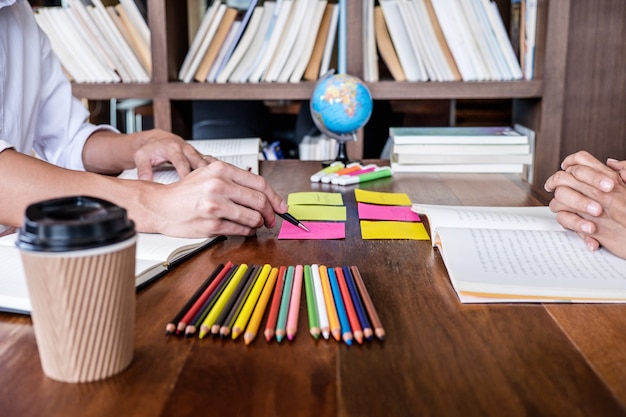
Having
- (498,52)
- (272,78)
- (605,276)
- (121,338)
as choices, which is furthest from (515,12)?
(121,338)

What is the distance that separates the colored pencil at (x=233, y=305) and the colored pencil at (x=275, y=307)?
30 mm

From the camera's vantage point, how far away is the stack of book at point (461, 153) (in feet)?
5.66

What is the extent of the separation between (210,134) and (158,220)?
2153 mm

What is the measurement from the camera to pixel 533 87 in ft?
6.72

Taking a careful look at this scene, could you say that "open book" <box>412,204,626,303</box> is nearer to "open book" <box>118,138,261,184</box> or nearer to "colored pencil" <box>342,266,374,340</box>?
"colored pencil" <box>342,266,374,340</box>

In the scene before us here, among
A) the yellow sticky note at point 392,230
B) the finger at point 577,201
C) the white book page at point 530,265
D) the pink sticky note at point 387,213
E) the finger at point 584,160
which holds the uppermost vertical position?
the finger at point 584,160

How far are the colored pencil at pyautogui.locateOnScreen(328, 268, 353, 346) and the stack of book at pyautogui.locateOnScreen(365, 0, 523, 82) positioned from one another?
4.68 feet

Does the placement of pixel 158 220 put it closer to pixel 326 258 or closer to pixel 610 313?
pixel 326 258

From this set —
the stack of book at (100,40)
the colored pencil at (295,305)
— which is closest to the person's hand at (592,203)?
the colored pencil at (295,305)

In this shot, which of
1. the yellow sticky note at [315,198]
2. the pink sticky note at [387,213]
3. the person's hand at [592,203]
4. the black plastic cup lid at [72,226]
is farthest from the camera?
the yellow sticky note at [315,198]

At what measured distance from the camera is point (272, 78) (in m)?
2.15

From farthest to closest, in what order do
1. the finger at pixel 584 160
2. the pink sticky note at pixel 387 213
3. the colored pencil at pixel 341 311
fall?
1. the pink sticky note at pixel 387 213
2. the finger at pixel 584 160
3. the colored pencil at pixel 341 311

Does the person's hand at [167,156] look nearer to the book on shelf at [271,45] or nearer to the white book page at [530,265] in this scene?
the white book page at [530,265]

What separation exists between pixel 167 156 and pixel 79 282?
897 mm
